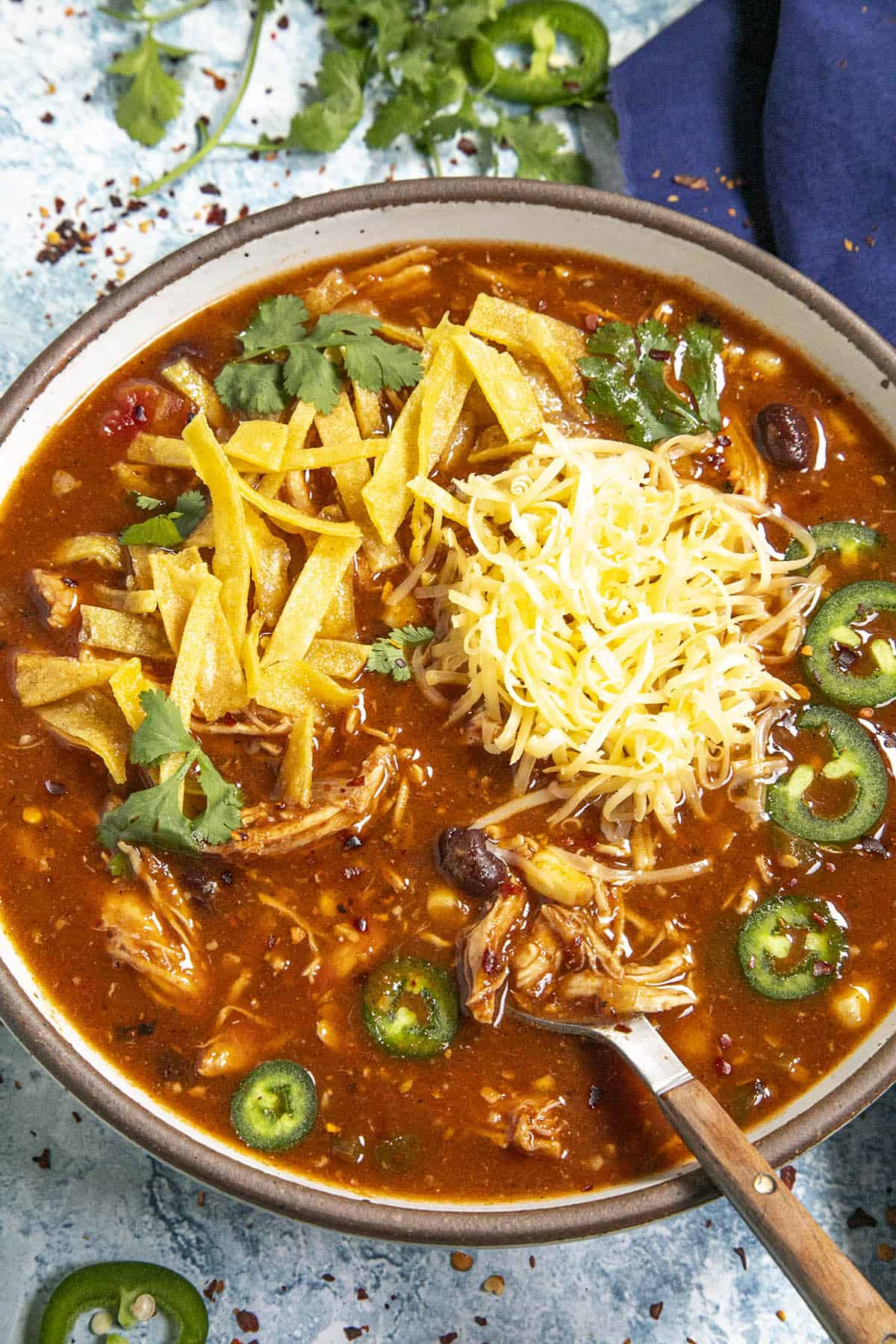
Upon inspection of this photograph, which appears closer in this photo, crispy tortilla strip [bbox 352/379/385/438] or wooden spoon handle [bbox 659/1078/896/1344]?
wooden spoon handle [bbox 659/1078/896/1344]

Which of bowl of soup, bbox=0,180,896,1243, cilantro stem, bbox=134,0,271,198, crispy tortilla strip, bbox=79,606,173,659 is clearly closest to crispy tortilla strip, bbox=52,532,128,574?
bowl of soup, bbox=0,180,896,1243

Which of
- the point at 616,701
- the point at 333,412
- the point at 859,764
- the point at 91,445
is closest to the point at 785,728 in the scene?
the point at 859,764

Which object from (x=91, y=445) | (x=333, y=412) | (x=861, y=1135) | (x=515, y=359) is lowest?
(x=861, y=1135)

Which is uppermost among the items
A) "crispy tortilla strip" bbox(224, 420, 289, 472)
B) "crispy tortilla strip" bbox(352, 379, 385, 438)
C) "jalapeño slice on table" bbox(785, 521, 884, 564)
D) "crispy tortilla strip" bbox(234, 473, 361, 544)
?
"jalapeño slice on table" bbox(785, 521, 884, 564)

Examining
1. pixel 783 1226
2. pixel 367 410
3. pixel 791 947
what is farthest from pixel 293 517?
pixel 783 1226

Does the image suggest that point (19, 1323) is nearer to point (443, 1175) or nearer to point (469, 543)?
point (443, 1175)

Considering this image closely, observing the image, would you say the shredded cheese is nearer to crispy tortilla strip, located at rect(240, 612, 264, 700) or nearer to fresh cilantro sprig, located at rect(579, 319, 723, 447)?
fresh cilantro sprig, located at rect(579, 319, 723, 447)

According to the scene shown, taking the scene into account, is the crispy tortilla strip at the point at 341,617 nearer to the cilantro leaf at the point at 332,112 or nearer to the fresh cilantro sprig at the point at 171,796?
the fresh cilantro sprig at the point at 171,796
